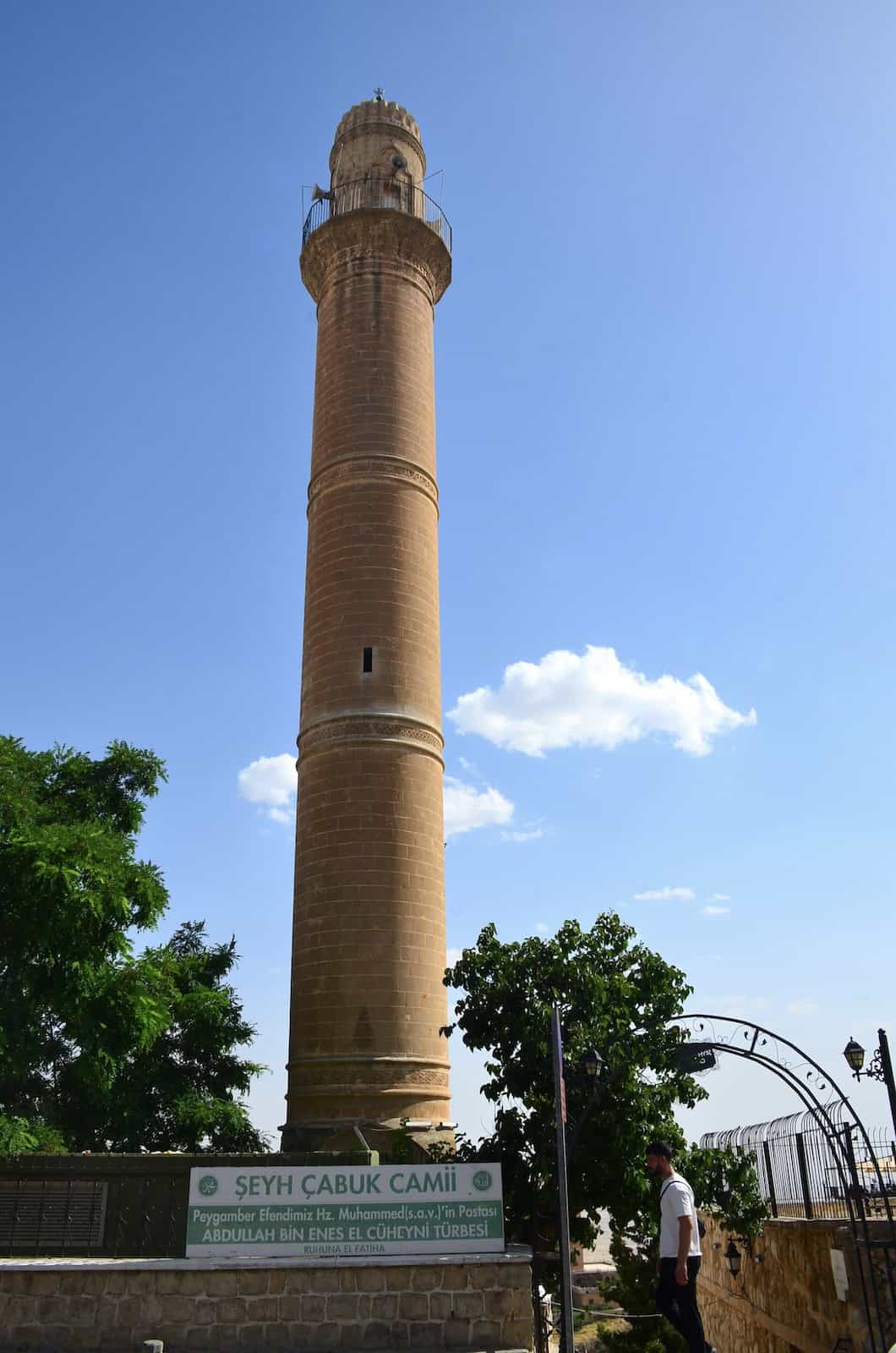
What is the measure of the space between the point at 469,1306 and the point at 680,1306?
190 inches

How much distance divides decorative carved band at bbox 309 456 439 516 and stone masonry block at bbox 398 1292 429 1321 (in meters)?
14.3

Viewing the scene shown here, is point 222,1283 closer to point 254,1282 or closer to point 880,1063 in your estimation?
point 254,1282

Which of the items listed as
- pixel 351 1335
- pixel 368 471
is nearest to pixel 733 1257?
pixel 351 1335

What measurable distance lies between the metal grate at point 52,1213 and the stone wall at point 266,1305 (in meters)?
0.75

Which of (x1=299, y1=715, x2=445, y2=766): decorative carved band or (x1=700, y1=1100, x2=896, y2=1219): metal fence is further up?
(x1=299, y1=715, x2=445, y2=766): decorative carved band

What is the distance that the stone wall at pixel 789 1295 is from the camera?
12.9m

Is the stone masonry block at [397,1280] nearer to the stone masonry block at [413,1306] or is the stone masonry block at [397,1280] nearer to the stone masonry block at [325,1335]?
the stone masonry block at [413,1306]

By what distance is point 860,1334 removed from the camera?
40.3 feet

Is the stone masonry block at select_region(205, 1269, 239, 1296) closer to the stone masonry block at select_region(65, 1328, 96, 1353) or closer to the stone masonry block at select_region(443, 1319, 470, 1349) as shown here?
the stone masonry block at select_region(65, 1328, 96, 1353)

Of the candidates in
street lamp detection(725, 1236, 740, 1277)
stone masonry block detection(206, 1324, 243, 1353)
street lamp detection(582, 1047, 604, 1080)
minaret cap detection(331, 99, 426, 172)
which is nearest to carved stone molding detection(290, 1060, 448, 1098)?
street lamp detection(725, 1236, 740, 1277)

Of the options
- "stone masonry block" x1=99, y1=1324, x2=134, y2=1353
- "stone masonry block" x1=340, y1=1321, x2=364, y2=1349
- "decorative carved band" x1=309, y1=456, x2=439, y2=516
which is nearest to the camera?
"stone masonry block" x1=99, y1=1324, x2=134, y2=1353

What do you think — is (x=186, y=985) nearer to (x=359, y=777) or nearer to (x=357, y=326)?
(x=359, y=777)

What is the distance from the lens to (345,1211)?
11.9 meters

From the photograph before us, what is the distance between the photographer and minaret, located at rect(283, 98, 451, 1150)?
17812 mm
